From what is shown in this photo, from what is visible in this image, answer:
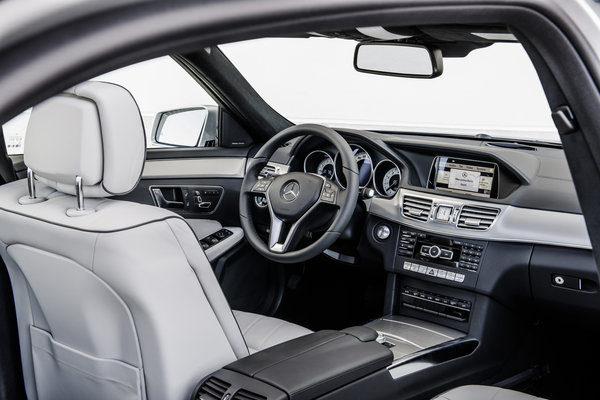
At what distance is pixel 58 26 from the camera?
397mm

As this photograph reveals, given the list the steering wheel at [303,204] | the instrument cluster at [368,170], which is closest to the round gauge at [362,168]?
the instrument cluster at [368,170]

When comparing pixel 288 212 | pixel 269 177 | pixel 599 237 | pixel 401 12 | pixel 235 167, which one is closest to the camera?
pixel 401 12

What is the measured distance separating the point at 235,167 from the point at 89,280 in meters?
1.70

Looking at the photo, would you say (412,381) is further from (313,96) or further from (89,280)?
(313,96)

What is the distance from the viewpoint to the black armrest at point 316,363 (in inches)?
63.4

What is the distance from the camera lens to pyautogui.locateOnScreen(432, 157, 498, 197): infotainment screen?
8.13ft

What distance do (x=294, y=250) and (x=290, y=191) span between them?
23 cm

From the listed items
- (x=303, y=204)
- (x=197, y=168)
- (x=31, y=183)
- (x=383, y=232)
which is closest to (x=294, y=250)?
(x=303, y=204)

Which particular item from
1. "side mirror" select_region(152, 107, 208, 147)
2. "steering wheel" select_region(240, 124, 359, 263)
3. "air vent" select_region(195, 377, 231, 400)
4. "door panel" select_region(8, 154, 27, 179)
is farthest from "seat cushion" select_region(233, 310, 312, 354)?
"side mirror" select_region(152, 107, 208, 147)

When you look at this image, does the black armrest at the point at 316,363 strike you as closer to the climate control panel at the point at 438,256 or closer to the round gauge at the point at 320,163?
the climate control panel at the point at 438,256

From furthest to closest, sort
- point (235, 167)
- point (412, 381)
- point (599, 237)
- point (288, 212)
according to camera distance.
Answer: point (235, 167), point (288, 212), point (412, 381), point (599, 237)

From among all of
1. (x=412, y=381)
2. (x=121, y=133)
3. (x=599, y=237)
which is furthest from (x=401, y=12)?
(x=412, y=381)

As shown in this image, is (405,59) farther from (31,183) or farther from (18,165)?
(18,165)

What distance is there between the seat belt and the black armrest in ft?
4.51
